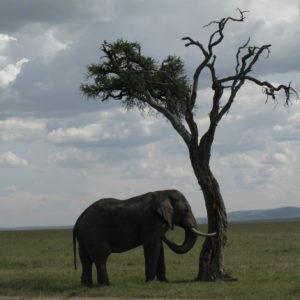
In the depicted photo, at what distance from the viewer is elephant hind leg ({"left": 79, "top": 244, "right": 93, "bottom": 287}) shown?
66.5ft

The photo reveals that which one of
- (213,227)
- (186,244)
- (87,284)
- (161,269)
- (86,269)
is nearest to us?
(87,284)

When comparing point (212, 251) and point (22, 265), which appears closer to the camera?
point (212, 251)

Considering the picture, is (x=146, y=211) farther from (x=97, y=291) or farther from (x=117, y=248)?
(x=97, y=291)

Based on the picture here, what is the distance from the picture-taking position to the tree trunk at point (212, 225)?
21.0 metres

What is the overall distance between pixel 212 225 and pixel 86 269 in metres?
3.81

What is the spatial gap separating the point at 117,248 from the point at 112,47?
6.55 meters

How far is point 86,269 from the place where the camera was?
2045 cm

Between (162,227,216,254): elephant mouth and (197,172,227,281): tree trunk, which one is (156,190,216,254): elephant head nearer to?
(162,227,216,254): elephant mouth

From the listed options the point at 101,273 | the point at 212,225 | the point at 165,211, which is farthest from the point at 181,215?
the point at 101,273

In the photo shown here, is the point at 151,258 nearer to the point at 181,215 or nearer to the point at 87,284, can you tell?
the point at 181,215

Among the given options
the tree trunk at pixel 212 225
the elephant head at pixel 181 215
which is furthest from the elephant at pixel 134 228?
the tree trunk at pixel 212 225

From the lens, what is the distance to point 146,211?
806 inches

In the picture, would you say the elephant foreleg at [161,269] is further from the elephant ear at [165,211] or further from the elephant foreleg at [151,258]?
the elephant ear at [165,211]

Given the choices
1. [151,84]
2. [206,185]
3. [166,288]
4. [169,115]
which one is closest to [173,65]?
[151,84]
